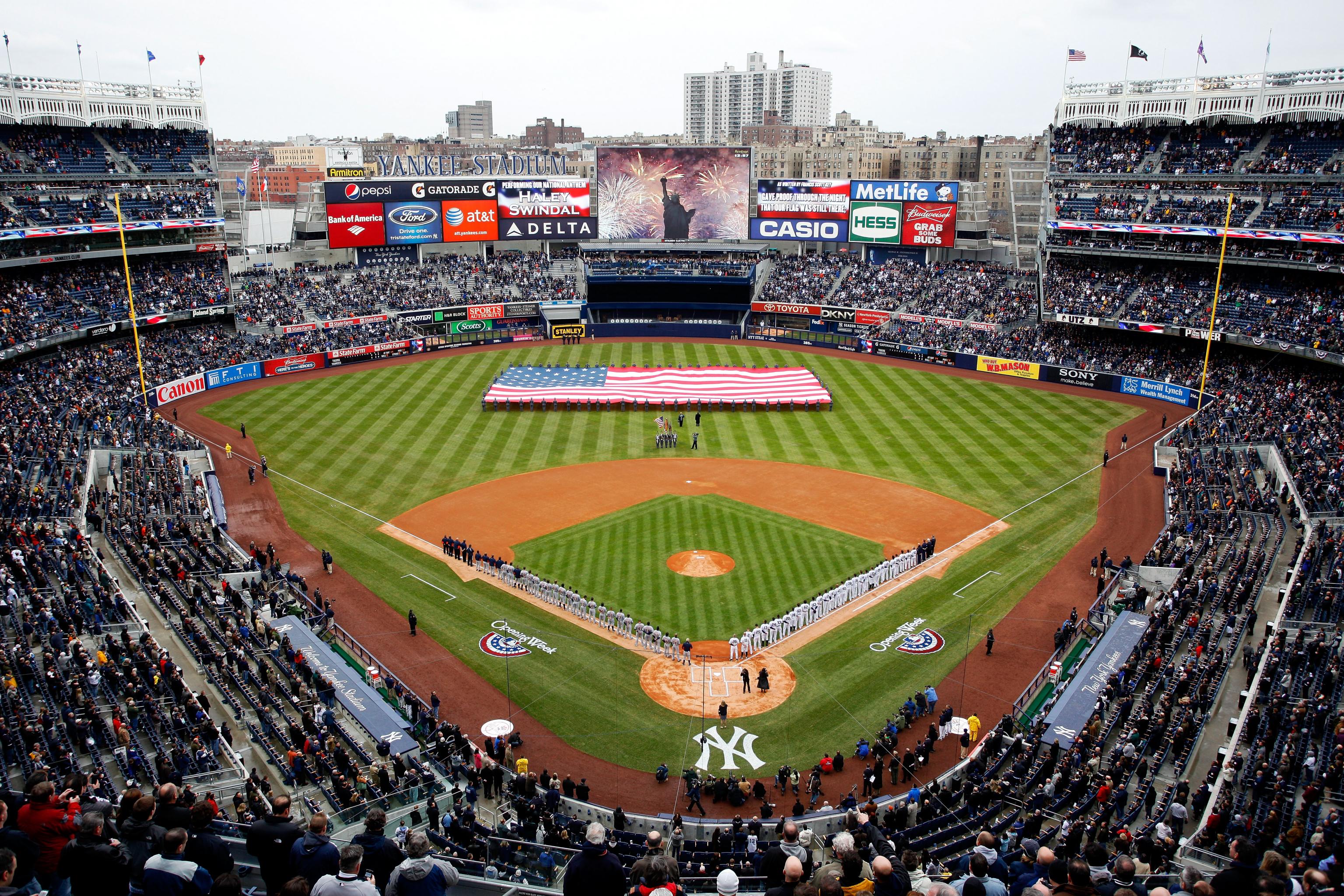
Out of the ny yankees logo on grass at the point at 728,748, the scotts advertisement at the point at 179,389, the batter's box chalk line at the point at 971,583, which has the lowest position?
the ny yankees logo on grass at the point at 728,748

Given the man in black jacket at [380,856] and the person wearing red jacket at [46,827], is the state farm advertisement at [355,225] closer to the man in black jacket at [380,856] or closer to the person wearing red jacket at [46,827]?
the person wearing red jacket at [46,827]

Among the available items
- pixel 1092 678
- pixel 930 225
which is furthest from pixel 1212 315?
pixel 1092 678

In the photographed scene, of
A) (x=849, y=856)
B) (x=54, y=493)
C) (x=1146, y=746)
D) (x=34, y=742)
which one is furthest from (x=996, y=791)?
(x=54, y=493)

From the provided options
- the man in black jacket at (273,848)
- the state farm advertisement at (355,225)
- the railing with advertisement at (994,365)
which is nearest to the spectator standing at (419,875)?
the man in black jacket at (273,848)

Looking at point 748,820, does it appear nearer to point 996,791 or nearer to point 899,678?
point 996,791

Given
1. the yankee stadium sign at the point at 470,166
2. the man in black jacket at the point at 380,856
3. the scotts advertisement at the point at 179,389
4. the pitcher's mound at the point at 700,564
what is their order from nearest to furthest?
the man in black jacket at the point at 380,856, the pitcher's mound at the point at 700,564, the scotts advertisement at the point at 179,389, the yankee stadium sign at the point at 470,166

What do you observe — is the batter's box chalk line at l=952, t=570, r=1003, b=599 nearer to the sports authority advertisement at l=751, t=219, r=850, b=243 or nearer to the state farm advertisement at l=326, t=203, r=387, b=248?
the sports authority advertisement at l=751, t=219, r=850, b=243

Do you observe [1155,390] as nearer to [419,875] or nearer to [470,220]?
[470,220]
